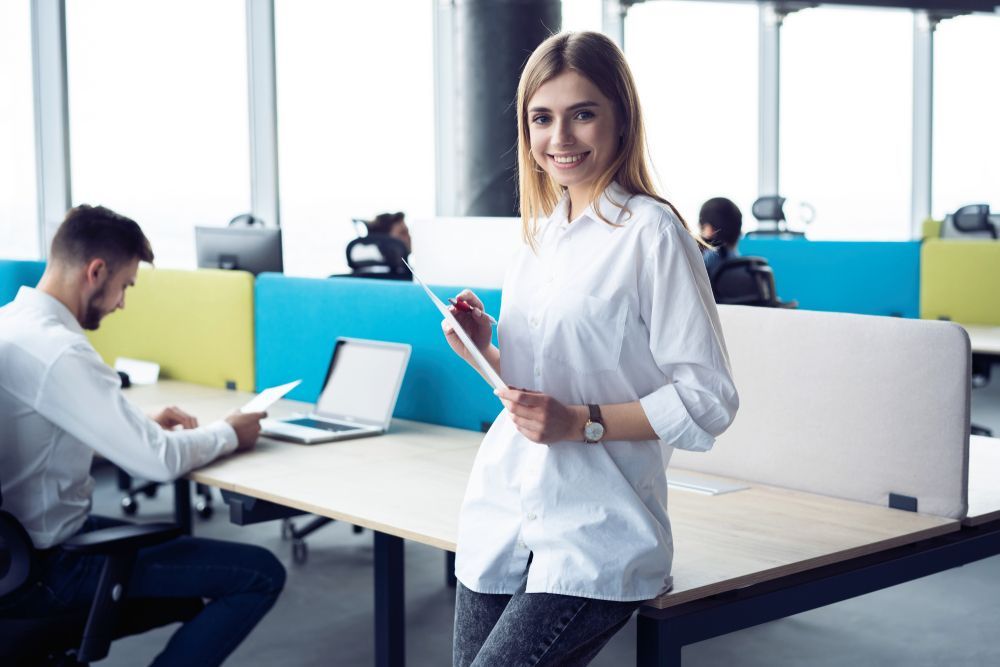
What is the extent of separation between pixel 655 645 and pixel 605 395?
365mm

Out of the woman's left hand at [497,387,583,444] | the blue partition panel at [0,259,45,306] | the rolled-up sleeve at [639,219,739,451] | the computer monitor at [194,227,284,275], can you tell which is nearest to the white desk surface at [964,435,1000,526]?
the rolled-up sleeve at [639,219,739,451]

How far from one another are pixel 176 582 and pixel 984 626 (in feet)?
7.08

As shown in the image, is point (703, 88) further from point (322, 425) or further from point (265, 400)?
point (265, 400)

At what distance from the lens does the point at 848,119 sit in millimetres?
10055

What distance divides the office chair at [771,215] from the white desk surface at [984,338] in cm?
362

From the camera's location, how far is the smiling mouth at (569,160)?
1456mm

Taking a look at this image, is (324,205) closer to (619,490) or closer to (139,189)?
(139,189)

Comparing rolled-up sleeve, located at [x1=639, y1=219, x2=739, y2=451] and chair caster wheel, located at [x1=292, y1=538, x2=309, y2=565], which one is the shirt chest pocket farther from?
chair caster wheel, located at [x1=292, y1=538, x2=309, y2=565]

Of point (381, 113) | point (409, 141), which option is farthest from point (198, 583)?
point (409, 141)

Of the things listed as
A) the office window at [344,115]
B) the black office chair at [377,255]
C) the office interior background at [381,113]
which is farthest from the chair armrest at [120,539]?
the office window at [344,115]

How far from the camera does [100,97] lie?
6.26 m

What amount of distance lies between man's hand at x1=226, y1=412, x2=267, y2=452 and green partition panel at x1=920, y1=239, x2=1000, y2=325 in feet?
12.3

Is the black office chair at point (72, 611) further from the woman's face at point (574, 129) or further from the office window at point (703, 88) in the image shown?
the office window at point (703, 88)

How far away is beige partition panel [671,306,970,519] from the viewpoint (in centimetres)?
200
